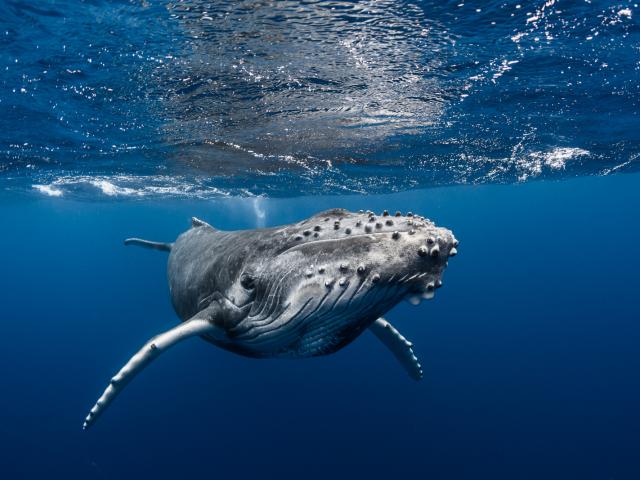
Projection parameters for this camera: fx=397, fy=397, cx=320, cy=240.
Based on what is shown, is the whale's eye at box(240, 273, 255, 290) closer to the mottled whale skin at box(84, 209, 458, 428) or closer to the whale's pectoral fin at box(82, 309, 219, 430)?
the mottled whale skin at box(84, 209, 458, 428)

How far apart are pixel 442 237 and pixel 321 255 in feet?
3.42

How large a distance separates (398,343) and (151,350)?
5.22 metres

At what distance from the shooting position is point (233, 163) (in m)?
22.3

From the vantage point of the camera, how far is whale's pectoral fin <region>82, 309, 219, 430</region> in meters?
4.52

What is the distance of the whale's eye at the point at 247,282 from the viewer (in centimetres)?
437

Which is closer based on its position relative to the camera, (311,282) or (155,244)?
(311,282)

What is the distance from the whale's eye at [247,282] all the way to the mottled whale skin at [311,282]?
1 centimetres

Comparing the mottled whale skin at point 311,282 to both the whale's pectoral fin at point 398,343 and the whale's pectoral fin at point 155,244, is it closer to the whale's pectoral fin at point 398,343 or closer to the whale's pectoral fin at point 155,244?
the whale's pectoral fin at point 398,343

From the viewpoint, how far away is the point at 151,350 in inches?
178

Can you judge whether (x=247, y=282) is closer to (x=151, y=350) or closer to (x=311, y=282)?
(x=311, y=282)

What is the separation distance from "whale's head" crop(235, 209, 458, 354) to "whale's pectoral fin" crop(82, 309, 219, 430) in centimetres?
67

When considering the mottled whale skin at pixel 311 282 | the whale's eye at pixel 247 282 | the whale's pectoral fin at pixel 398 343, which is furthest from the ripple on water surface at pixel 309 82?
the whale's pectoral fin at pixel 398 343

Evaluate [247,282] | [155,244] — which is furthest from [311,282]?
[155,244]

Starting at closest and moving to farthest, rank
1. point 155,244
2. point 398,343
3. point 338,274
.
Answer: point 338,274 < point 398,343 < point 155,244
